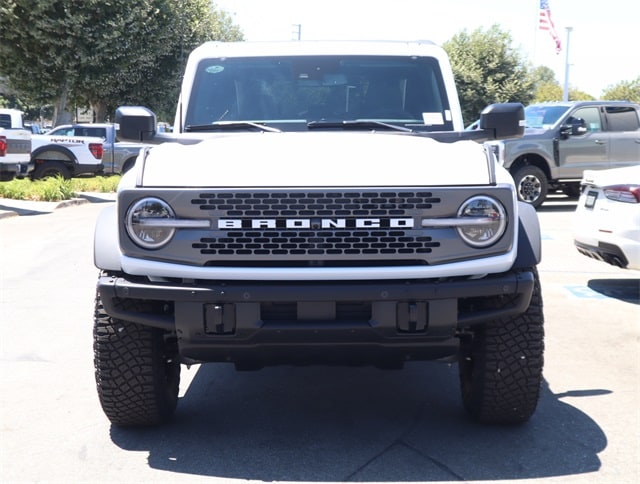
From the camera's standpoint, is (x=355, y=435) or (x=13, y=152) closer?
(x=355, y=435)

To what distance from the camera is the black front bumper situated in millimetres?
3943

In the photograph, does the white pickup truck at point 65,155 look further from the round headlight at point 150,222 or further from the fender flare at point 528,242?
the fender flare at point 528,242

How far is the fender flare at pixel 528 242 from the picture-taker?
13.7ft

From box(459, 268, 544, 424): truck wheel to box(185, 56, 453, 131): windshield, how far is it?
1.58m

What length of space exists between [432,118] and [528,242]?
5.13ft

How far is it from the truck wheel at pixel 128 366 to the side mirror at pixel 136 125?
1291mm

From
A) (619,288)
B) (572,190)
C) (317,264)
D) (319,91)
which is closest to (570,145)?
(572,190)

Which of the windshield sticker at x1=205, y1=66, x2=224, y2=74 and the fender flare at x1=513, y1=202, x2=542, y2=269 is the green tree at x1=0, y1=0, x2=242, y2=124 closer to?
the windshield sticker at x1=205, y1=66, x2=224, y2=74

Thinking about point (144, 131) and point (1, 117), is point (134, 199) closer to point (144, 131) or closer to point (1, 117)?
point (144, 131)

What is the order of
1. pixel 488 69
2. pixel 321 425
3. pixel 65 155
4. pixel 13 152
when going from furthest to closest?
pixel 488 69 → pixel 65 155 → pixel 13 152 → pixel 321 425

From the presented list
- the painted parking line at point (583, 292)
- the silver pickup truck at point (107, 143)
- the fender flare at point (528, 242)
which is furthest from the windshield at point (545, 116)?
the fender flare at point (528, 242)

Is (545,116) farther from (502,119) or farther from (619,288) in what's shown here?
(502,119)

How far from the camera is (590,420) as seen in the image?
16.1 ft

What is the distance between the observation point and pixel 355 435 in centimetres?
464
